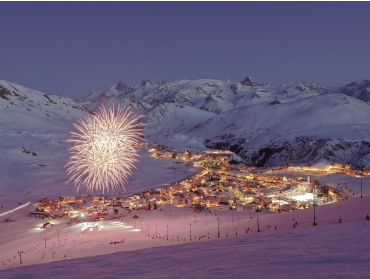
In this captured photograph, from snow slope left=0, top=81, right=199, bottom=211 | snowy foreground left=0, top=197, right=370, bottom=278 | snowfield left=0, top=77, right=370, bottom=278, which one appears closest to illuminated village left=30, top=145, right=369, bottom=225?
snowfield left=0, top=77, right=370, bottom=278

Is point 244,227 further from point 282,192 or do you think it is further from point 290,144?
point 290,144

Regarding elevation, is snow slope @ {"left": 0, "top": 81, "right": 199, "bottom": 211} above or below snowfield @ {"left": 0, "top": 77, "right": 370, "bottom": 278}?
above

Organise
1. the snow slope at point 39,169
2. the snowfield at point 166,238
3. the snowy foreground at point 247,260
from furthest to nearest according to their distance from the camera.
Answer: the snow slope at point 39,169
the snowfield at point 166,238
the snowy foreground at point 247,260

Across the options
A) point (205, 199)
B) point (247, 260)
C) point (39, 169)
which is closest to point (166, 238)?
point (247, 260)

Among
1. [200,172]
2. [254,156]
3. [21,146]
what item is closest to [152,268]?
[200,172]

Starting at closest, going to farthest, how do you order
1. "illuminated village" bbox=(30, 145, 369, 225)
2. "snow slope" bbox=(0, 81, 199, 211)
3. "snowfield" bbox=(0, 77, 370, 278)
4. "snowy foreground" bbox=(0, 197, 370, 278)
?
1. "snowy foreground" bbox=(0, 197, 370, 278)
2. "snowfield" bbox=(0, 77, 370, 278)
3. "illuminated village" bbox=(30, 145, 369, 225)
4. "snow slope" bbox=(0, 81, 199, 211)

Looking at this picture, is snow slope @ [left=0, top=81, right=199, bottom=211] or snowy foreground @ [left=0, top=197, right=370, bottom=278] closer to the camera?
snowy foreground @ [left=0, top=197, right=370, bottom=278]

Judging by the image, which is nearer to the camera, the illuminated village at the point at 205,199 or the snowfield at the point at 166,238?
the snowfield at the point at 166,238

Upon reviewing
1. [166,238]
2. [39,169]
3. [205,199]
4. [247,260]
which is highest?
A: [39,169]

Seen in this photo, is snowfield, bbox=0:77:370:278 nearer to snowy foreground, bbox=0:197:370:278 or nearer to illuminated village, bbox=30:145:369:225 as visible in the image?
snowy foreground, bbox=0:197:370:278

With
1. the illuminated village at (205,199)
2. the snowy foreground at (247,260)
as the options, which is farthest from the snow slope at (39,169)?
the snowy foreground at (247,260)

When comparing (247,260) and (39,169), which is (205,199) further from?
(247,260)

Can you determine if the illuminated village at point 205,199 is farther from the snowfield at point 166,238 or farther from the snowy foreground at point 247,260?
the snowy foreground at point 247,260
